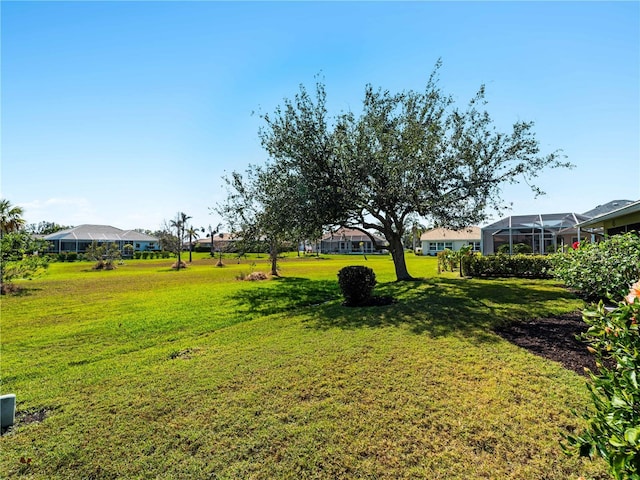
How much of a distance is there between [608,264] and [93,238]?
61.9 m

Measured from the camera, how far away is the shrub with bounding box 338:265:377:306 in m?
10.2

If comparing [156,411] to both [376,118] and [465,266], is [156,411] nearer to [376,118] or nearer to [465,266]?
[376,118]

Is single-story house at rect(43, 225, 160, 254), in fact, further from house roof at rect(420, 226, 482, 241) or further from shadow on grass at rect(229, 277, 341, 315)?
house roof at rect(420, 226, 482, 241)

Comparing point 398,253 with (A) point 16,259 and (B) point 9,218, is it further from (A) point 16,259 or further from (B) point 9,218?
(B) point 9,218

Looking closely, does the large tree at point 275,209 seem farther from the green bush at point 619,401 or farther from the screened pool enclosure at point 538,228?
the screened pool enclosure at point 538,228

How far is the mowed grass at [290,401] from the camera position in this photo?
2973mm

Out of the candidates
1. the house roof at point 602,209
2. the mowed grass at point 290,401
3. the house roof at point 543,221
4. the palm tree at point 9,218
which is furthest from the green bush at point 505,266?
the palm tree at point 9,218

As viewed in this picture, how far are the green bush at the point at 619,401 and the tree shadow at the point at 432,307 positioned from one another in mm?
5220

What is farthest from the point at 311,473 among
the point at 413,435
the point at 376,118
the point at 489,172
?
the point at 489,172

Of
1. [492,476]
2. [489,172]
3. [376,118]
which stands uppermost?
[376,118]

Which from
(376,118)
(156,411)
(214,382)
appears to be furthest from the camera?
(376,118)

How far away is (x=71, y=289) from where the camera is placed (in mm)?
15773

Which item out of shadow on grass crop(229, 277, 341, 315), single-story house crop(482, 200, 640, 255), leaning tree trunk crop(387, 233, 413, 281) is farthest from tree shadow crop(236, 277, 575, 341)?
single-story house crop(482, 200, 640, 255)

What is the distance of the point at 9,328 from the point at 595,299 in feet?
53.4
